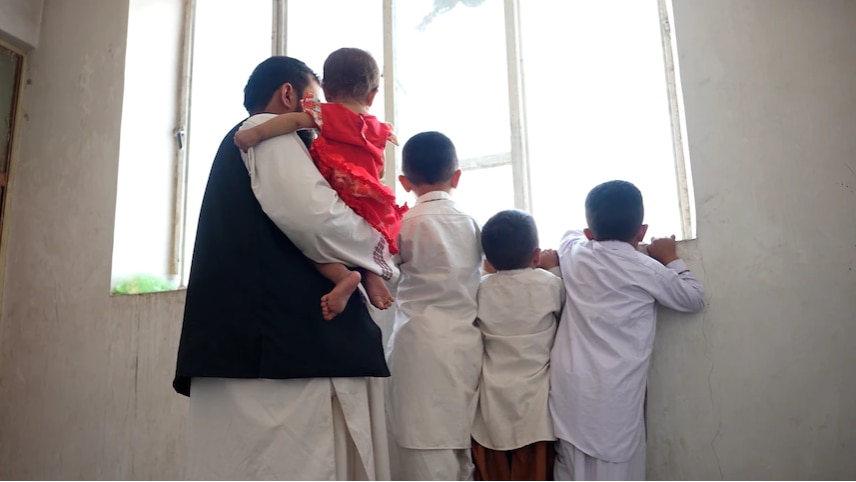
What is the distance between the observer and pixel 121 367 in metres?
2.46

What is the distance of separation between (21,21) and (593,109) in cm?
272

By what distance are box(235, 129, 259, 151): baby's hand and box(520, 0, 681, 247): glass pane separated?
1.15 meters

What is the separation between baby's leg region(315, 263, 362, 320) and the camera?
1.19 metres

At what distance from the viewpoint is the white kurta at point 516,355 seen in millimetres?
1496

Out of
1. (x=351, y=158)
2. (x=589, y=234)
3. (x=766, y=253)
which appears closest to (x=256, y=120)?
(x=351, y=158)

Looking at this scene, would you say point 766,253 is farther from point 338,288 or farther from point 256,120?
point 256,120

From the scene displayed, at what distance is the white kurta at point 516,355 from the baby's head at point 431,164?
311 mm

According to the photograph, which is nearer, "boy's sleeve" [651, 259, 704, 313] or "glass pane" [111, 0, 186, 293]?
"boy's sleeve" [651, 259, 704, 313]

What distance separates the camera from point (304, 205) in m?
1.19

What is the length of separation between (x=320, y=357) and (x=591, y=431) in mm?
682

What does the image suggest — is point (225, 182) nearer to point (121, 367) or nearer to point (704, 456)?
point (704, 456)

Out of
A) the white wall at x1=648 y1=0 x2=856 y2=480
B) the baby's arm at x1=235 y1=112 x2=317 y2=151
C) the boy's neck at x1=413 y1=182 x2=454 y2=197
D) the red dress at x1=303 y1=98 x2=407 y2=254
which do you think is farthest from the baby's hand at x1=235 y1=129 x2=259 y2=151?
the white wall at x1=648 y1=0 x2=856 y2=480

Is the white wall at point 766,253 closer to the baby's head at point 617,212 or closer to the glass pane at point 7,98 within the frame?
the baby's head at point 617,212

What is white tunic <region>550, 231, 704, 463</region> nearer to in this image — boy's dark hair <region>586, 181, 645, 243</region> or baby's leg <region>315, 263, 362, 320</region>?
boy's dark hair <region>586, 181, 645, 243</region>
